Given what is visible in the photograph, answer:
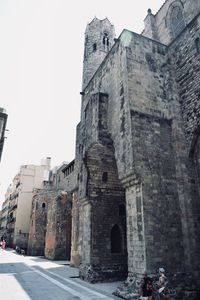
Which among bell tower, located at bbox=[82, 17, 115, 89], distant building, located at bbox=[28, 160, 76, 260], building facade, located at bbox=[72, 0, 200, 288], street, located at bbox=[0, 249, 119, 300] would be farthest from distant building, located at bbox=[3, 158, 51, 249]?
street, located at bbox=[0, 249, 119, 300]

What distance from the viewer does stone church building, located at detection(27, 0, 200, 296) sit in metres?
8.38

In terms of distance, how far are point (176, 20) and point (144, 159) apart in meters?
10.6

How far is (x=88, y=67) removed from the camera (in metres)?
18.1

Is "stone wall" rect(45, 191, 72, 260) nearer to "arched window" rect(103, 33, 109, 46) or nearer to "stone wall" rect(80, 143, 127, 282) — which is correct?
"stone wall" rect(80, 143, 127, 282)

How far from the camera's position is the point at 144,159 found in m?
9.02

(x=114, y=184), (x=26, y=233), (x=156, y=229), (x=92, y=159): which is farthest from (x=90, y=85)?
(x=26, y=233)

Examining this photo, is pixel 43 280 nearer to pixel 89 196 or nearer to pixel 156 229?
pixel 89 196

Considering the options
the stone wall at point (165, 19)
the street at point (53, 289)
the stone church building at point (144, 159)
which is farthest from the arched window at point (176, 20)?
the street at point (53, 289)

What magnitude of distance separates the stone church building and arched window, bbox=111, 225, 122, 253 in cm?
4

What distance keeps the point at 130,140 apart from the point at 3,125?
4.40 m

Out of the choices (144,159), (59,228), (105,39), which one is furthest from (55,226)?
(105,39)

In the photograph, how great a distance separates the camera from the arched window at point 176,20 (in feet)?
47.9

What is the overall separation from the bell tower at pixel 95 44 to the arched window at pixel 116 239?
1008cm

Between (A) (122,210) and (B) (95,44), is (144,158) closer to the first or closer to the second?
(A) (122,210)
